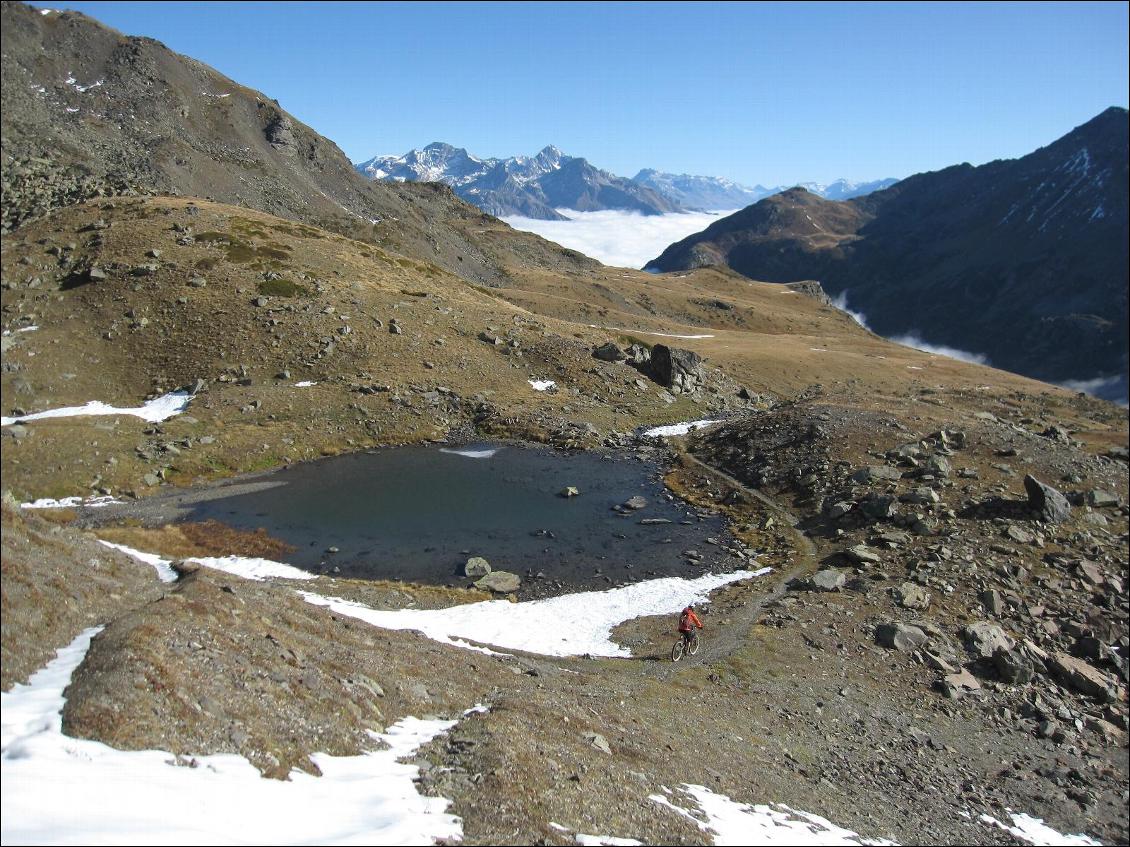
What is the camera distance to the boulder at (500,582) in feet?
141

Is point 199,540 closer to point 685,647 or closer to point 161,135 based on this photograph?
point 685,647

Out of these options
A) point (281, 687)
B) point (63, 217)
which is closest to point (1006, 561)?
point (281, 687)

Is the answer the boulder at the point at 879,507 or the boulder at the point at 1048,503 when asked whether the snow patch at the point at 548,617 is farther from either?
the boulder at the point at 1048,503

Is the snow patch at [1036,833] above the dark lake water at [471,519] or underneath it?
underneath

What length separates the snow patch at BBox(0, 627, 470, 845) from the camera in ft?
26.1

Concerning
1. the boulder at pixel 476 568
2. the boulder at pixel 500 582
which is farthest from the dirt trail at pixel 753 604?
the boulder at pixel 476 568

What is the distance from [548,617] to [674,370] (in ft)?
216

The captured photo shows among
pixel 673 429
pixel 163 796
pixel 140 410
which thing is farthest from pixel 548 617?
pixel 673 429

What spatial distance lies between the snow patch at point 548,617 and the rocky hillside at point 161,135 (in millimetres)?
86106

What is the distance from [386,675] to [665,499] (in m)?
43.7

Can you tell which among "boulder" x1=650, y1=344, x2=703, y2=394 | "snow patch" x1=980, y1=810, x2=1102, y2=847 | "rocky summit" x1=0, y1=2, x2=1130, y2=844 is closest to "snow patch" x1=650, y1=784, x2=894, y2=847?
"rocky summit" x1=0, y1=2, x2=1130, y2=844

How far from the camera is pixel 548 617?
3956cm

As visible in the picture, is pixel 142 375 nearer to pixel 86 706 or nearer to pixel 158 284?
pixel 158 284

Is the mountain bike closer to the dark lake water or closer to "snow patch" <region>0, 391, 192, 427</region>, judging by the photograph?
the dark lake water
